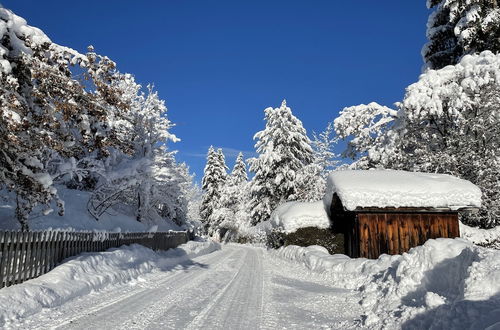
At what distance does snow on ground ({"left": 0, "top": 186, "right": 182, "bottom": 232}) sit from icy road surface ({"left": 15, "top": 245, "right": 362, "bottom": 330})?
5.18 metres

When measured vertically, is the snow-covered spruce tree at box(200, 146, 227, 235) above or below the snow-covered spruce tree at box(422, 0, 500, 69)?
below

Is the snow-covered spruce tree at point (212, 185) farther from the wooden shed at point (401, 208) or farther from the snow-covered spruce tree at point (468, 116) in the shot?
the wooden shed at point (401, 208)

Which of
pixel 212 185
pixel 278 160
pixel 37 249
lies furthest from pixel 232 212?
pixel 37 249

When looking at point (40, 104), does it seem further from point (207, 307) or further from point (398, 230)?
point (398, 230)

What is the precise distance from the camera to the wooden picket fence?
25.1 feet

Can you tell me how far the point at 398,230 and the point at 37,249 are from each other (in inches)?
523

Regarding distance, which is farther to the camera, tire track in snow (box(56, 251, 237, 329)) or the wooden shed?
the wooden shed

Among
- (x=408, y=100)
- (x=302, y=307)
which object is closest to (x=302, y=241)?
(x=408, y=100)

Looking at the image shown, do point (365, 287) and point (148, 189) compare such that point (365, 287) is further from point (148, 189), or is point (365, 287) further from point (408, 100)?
point (148, 189)

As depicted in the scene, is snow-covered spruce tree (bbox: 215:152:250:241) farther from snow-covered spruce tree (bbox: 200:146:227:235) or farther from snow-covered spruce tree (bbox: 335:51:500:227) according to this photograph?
snow-covered spruce tree (bbox: 335:51:500:227)

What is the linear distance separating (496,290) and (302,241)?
1514cm

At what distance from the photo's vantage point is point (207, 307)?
302 inches

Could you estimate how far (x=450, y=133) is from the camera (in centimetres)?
1922

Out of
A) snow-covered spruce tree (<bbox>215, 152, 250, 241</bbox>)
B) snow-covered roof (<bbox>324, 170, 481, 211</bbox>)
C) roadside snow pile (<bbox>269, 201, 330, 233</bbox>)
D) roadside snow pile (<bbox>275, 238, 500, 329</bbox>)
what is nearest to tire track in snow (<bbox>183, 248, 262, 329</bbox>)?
roadside snow pile (<bbox>275, 238, 500, 329</bbox>)
